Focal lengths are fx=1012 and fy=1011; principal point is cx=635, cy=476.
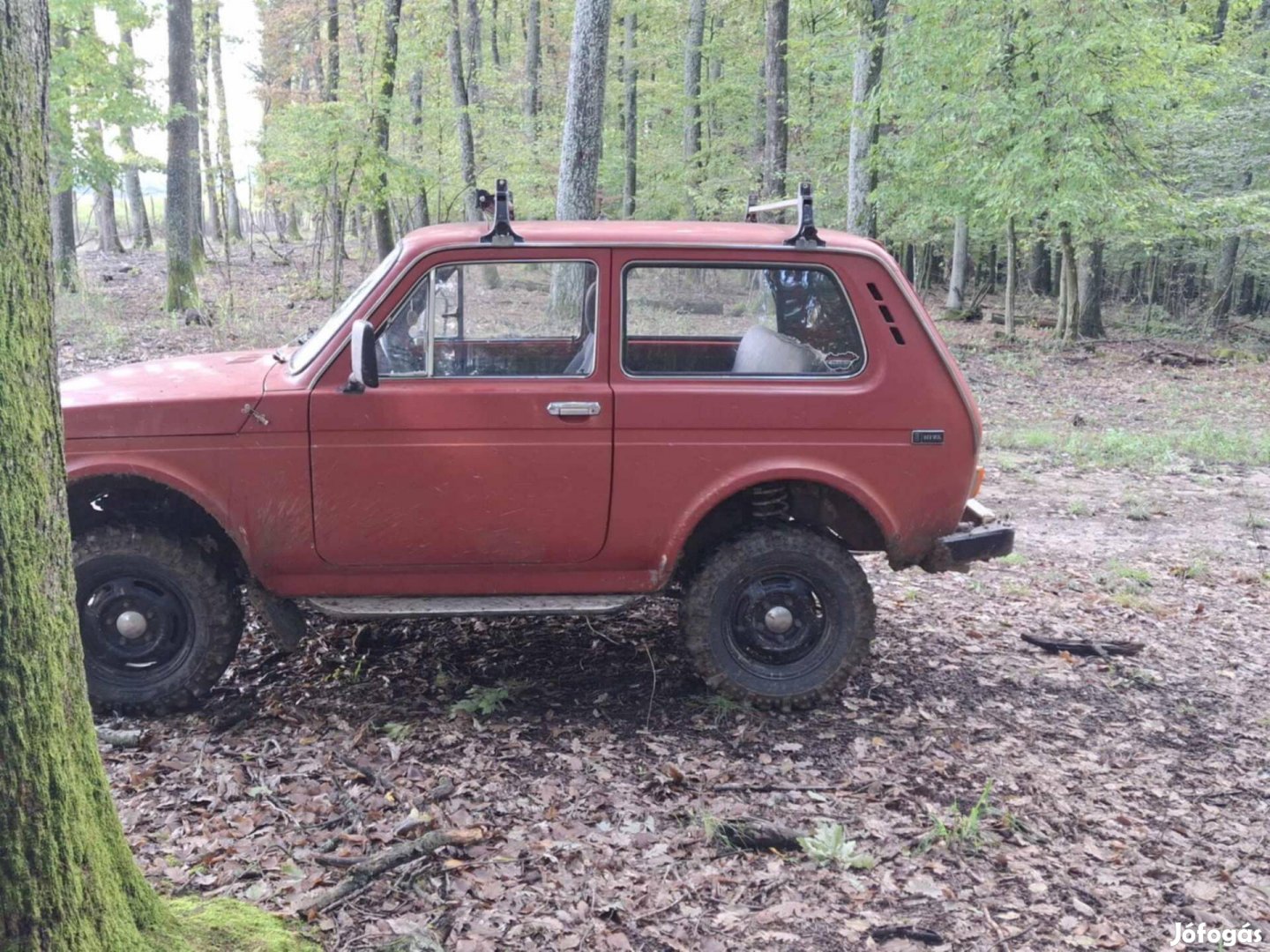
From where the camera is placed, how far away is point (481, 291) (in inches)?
194

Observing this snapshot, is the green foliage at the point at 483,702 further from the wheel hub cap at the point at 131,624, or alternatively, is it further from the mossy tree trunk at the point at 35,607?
the mossy tree trunk at the point at 35,607

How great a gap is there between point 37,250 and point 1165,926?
3.86 meters

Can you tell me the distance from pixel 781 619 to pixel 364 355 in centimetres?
225

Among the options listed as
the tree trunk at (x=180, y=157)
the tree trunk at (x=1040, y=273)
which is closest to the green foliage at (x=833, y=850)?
the tree trunk at (x=180, y=157)

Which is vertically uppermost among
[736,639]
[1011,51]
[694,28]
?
[694,28]

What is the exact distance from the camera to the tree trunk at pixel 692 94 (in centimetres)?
2297

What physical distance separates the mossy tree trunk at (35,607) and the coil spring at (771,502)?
3119 mm

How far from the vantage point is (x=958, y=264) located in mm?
24250

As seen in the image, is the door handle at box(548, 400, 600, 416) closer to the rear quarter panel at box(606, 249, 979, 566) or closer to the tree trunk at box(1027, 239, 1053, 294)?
the rear quarter panel at box(606, 249, 979, 566)

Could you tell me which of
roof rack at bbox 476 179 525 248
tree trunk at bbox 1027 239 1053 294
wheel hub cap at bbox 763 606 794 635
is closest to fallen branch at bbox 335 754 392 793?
wheel hub cap at bbox 763 606 794 635

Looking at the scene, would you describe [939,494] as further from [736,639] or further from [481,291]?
[481,291]

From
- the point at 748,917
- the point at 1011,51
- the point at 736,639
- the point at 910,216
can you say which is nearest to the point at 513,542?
the point at 736,639

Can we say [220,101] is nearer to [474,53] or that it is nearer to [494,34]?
[494,34]

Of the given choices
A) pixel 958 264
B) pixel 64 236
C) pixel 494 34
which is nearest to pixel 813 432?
pixel 64 236
